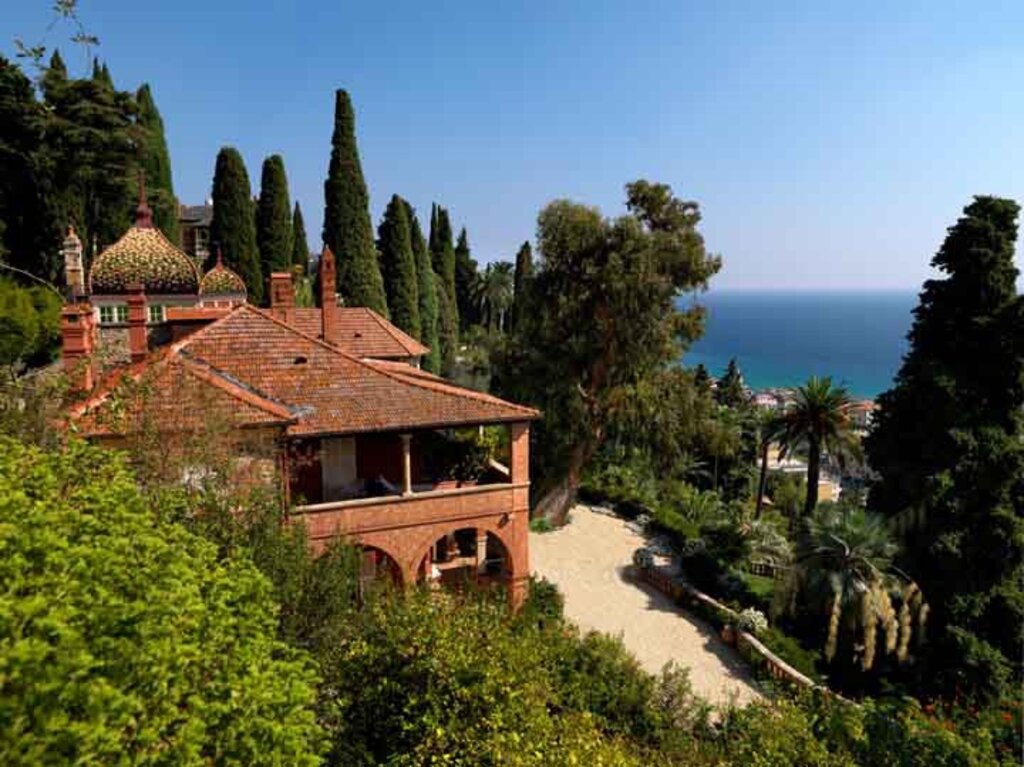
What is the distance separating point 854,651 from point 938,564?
157 inches

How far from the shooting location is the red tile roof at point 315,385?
14.3 m

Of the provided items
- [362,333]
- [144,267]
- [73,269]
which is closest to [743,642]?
[362,333]

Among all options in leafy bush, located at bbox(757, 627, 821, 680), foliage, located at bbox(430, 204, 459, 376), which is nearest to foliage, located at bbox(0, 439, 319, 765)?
leafy bush, located at bbox(757, 627, 821, 680)

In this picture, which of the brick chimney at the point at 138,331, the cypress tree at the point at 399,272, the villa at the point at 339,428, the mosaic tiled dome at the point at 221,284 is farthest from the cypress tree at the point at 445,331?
the brick chimney at the point at 138,331

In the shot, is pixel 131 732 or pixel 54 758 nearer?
pixel 54 758

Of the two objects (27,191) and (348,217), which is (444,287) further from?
(27,191)

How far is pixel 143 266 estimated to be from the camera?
23125 mm

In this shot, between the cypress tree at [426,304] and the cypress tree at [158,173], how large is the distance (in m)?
15.8

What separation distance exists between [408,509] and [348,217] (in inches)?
1131

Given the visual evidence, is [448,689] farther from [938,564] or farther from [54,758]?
[938,564]

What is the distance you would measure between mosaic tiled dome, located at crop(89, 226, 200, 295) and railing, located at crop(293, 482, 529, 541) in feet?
44.7

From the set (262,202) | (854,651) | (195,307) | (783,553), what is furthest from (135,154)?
(854,651)

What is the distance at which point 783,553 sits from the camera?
24.6 m

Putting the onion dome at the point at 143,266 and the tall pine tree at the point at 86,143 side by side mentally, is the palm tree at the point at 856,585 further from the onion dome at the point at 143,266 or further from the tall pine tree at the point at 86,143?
the tall pine tree at the point at 86,143
